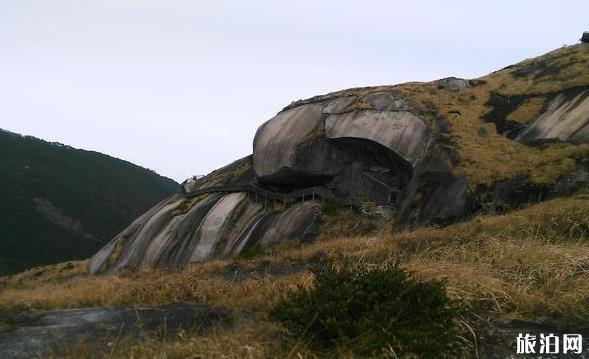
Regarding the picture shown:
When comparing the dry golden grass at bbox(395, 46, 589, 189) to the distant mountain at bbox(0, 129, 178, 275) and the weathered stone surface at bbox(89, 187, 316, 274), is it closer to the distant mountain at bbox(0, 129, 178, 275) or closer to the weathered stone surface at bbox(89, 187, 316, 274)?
the weathered stone surface at bbox(89, 187, 316, 274)

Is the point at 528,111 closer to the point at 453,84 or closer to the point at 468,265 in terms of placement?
the point at 453,84

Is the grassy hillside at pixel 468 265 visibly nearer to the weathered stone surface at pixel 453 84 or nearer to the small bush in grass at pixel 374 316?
the small bush in grass at pixel 374 316

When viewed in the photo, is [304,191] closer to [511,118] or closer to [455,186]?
[455,186]

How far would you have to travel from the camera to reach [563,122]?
21453 mm

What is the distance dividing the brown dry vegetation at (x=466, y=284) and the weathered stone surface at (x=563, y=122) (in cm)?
502

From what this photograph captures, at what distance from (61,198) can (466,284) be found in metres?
121

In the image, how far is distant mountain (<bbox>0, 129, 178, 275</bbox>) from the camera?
9200 centimetres

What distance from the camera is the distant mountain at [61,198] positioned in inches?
3622

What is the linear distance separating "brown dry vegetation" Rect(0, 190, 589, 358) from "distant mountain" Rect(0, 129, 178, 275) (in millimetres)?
75784

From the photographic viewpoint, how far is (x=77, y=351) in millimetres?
6207

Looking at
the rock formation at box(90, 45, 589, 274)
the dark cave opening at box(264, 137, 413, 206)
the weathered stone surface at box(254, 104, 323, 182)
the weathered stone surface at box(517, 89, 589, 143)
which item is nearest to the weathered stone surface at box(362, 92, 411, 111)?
the rock formation at box(90, 45, 589, 274)

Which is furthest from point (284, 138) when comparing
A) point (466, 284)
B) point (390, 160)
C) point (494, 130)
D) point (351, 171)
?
point (466, 284)

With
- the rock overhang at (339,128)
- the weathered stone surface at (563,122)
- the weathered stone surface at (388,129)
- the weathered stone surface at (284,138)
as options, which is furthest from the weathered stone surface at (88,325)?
the weathered stone surface at (284,138)

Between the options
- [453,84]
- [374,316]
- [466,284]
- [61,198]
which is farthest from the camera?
[61,198]
